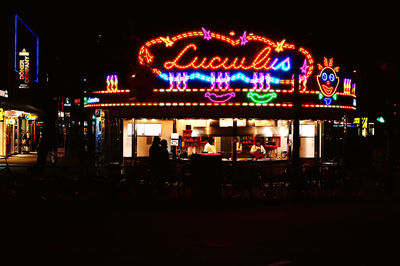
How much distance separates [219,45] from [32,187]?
9065 millimetres

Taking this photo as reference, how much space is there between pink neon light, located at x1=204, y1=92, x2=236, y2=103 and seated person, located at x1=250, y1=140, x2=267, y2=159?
250 cm

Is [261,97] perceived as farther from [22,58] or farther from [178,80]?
[22,58]

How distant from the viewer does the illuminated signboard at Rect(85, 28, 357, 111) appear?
57.6ft

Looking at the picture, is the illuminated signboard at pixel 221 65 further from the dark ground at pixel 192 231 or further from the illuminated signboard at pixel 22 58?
Answer: the illuminated signboard at pixel 22 58

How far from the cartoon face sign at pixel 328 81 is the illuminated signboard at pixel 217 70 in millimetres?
1653

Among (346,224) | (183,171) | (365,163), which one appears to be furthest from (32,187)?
(365,163)

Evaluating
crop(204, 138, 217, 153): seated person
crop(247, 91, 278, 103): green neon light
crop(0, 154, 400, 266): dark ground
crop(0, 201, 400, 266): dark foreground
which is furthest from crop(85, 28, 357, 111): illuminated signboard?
crop(0, 201, 400, 266): dark foreground

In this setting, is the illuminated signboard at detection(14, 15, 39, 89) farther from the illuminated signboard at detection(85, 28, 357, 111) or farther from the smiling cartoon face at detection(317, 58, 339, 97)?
the smiling cartoon face at detection(317, 58, 339, 97)

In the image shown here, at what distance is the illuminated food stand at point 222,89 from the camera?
693 inches

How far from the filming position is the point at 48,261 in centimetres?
716

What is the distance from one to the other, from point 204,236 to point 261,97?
31.6ft

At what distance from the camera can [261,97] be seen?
17766 millimetres

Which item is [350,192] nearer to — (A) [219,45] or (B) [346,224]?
(B) [346,224]

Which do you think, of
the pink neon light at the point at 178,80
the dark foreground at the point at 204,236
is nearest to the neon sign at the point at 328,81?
the pink neon light at the point at 178,80
